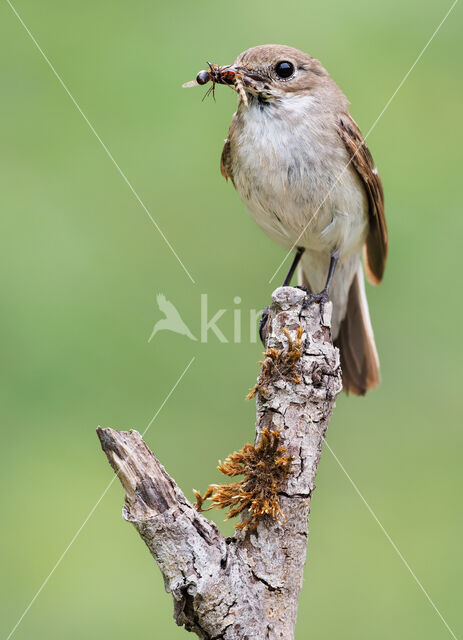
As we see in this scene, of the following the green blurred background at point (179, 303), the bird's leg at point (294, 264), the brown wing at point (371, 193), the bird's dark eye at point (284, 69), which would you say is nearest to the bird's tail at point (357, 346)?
the brown wing at point (371, 193)

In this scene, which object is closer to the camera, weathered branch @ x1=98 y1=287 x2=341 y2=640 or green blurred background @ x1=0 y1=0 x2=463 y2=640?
weathered branch @ x1=98 y1=287 x2=341 y2=640

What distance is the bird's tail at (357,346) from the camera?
16.4 feet

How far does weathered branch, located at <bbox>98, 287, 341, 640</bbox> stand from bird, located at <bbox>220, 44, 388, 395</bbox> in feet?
3.44

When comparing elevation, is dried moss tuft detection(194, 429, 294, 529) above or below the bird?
below

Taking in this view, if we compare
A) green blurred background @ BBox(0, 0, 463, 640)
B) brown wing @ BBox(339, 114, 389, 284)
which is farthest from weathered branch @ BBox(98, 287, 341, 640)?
green blurred background @ BBox(0, 0, 463, 640)

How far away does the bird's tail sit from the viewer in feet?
16.4

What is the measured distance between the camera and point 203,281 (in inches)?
228

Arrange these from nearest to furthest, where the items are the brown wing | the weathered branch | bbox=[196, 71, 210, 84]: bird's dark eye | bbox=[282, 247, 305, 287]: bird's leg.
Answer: the weathered branch, bbox=[196, 71, 210, 84]: bird's dark eye, the brown wing, bbox=[282, 247, 305, 287]: bird's leg

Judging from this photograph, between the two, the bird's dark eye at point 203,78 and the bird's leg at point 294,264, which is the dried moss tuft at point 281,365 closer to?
the bird's dark eye at point 203,78

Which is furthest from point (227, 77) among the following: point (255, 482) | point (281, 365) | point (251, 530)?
point (251, 530)

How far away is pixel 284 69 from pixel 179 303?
5.84 feet

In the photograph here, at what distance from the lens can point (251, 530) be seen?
305cm

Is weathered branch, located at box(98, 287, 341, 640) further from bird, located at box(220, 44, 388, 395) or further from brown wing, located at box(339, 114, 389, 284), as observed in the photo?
brown wing, located at box(339, 114, 389, 284)

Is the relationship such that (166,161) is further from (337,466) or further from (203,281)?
(337,466)
